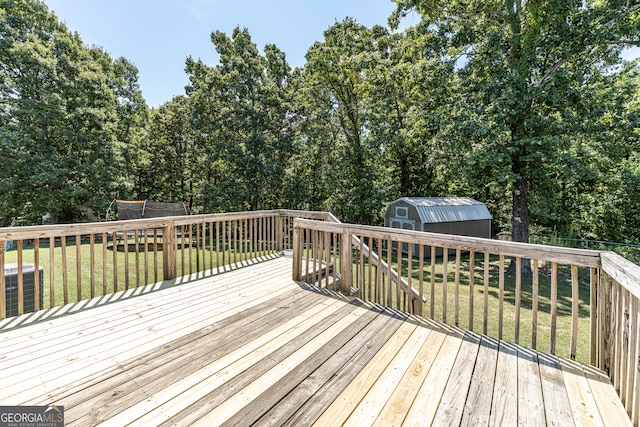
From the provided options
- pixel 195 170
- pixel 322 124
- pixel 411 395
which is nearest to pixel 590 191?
pixel 322 124

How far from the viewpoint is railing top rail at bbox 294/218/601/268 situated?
223 cm

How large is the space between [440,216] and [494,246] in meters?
10.2

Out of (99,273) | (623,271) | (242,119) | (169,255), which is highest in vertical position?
(242,119)

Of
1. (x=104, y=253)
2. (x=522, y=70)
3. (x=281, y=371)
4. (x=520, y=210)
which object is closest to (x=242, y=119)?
(x=522, y=70)

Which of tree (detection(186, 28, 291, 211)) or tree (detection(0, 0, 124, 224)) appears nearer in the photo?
tree (detection(0, 0, 124, 224))

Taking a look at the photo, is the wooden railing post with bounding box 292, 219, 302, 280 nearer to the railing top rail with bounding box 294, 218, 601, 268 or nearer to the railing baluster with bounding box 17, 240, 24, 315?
the railing top rail with bounding box 294, 218, 601, 268

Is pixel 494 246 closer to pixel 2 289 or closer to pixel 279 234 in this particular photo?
pixel 279 234

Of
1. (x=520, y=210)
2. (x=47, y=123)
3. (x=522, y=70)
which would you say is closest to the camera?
(x=522, y=70)

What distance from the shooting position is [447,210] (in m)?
12.6

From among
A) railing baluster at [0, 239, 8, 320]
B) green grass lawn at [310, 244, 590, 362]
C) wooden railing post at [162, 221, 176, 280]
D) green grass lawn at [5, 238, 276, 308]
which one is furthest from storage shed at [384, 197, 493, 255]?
railing baluster at [0, 239, 8, 320]

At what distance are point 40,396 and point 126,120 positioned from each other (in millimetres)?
18237

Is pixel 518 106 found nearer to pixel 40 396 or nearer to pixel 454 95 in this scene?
pixel 454 95

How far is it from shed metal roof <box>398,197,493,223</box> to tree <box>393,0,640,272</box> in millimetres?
2721

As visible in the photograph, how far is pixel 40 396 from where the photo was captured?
71.3 inches
